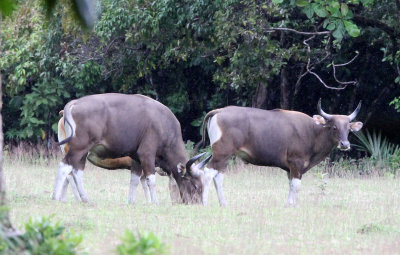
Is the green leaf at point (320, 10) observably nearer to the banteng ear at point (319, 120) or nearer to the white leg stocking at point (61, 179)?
the banteng ear at point (319, 120)

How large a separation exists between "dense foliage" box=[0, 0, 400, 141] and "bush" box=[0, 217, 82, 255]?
9.87m

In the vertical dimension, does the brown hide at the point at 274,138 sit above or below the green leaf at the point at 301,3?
below

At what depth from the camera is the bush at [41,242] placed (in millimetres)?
5230

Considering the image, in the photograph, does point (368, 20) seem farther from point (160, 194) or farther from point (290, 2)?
point (160, 194)

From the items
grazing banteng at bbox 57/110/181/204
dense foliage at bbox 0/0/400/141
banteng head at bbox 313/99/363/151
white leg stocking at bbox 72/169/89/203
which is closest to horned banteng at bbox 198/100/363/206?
banteng head at bbox 313/99/363/151

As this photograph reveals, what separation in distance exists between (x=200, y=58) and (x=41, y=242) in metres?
14.3

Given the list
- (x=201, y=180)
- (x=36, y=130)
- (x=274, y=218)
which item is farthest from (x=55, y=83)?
(x=274, y=218)

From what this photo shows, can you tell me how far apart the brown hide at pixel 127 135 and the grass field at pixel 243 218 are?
1.89 feet

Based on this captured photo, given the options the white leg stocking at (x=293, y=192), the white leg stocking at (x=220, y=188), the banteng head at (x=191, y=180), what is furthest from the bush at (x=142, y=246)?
the banteng head at (x=191, y=180)

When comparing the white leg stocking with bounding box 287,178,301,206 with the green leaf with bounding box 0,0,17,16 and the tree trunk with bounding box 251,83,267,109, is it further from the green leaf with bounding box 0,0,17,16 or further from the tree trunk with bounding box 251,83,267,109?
the green leaf with bounding box 0,0,17,16

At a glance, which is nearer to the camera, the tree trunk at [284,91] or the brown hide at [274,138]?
the brown hide at [274,138]

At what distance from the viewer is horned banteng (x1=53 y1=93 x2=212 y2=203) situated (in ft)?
37.8

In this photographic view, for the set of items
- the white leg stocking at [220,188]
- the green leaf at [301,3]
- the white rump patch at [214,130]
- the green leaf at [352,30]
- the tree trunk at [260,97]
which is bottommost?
the tree trunk at [260,97]

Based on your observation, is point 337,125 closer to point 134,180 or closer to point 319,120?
point 319,120
